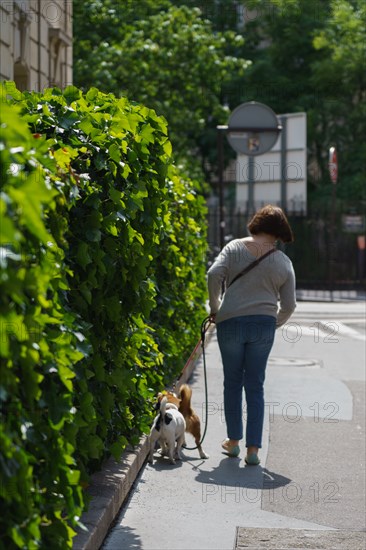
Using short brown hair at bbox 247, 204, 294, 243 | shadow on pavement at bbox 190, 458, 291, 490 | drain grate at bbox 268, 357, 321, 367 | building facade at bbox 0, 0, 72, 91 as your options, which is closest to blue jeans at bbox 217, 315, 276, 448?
shadow on pavement at bbox 190, 458, 291, 490

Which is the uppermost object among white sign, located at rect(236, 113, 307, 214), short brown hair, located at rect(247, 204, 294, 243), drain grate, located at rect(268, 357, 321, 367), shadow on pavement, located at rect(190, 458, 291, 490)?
white sign, located at rect(236, 113, 307, 214)

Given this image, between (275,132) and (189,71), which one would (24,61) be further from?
(189,71)

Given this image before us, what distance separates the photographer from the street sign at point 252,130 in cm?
2017

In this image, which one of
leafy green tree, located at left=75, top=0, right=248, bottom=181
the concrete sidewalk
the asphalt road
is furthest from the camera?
leafy green tree, located at left=75, top=0, right=248, bottom=181

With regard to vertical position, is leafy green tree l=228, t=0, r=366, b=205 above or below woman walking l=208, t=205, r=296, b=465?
above

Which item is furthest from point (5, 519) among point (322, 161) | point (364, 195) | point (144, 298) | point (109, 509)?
point (322, 161)

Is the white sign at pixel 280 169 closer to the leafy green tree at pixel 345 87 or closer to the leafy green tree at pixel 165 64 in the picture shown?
the leafy green tree at pixel 165 64

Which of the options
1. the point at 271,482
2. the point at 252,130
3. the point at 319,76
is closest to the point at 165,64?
the point at 319,76

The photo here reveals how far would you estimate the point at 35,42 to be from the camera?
941 inches

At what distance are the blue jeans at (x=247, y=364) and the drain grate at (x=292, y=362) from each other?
558 centimetres

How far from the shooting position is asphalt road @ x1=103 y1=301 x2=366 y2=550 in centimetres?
621

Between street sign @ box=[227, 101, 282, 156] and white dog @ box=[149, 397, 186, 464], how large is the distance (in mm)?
12416

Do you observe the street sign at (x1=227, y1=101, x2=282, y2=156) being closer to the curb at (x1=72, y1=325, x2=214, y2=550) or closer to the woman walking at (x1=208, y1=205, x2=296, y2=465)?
the woman walking at (x1=208, y1=205, x2=296, y2=465)

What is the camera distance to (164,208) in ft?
24.9
